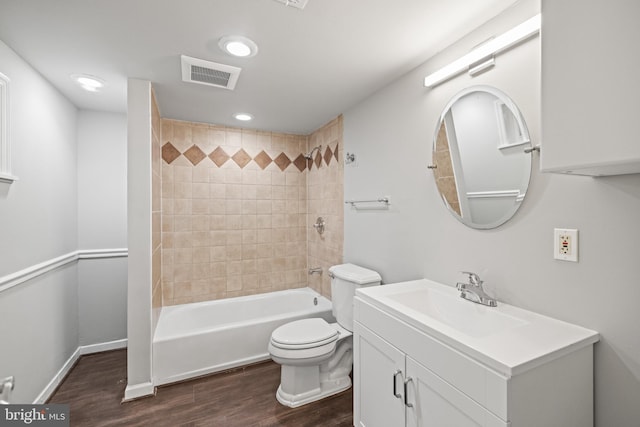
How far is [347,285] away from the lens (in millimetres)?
2266

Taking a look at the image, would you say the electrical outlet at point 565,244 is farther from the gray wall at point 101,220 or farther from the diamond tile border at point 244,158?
the gray wall at point 101,220

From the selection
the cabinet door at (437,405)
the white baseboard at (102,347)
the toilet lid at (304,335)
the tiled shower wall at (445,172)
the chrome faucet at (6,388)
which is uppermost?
the tiled shower wall at (445,172)

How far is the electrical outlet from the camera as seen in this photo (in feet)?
3.64

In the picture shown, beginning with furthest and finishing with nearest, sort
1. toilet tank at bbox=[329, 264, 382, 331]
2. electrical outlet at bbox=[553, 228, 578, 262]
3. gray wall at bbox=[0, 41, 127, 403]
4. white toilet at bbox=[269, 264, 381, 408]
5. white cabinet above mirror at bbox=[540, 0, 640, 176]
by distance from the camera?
toilet tank at bbox=[329, 264, 382, 331]
white toilet at bbox=[269, 264, 381, 408]
gray wall at bbox=[0, 41, 127, 403]
electrical outlet at bbox=[553, 228, 578, 262]
white cabinet above mirror at bbox=[540, 0, 640, 176]

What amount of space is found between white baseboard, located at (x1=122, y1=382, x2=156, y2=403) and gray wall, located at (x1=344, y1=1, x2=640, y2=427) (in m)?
1.91

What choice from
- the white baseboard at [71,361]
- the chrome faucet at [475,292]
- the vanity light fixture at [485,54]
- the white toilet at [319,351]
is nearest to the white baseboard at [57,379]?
the white baseboard at [71,361]

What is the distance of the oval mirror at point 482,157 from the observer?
1.30 metres

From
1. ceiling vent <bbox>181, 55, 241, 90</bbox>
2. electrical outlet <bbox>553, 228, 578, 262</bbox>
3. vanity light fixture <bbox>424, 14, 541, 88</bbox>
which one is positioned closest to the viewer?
electrical outlet <bbox>553, 228, 578, 262</bbox>

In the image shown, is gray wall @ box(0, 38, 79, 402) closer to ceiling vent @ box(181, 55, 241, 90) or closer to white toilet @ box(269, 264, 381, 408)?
ceiling vent @ box(181, 55, 241, 90)

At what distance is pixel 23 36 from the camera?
5.03 ft

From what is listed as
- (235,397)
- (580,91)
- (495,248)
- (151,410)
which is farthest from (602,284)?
(151,410)

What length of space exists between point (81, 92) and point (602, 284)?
3399 millimetres

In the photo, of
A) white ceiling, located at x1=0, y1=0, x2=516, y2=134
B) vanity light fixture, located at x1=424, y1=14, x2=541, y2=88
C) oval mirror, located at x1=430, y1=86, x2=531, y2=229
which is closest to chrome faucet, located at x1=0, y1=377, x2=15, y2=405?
white ceiling, located at x1=0, y1=0, x2=516, y2=134

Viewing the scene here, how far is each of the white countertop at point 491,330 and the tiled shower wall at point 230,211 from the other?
1.94m
